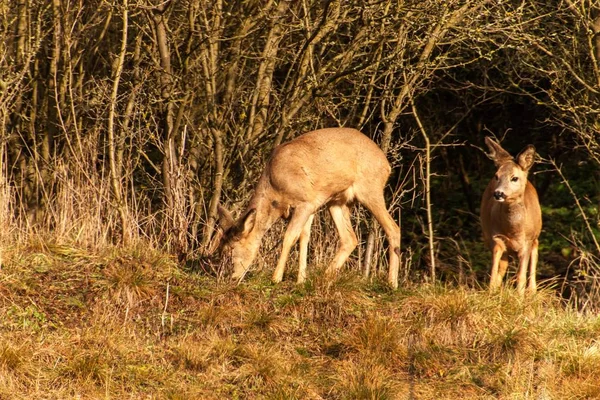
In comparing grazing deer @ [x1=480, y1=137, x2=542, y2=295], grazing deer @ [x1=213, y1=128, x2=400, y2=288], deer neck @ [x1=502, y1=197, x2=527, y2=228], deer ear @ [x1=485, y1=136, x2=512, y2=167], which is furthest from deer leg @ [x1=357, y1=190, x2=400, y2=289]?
deer ear @ [x1=485, y1=136, x2=512, y2=167]

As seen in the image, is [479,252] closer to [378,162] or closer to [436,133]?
[436,133]

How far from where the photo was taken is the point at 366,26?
11172 mm

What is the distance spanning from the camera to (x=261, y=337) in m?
8.06

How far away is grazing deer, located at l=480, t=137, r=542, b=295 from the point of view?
1015cm

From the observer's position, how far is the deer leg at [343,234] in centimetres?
1000

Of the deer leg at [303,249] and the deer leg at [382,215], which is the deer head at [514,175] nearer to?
the deer leg at [382,215]

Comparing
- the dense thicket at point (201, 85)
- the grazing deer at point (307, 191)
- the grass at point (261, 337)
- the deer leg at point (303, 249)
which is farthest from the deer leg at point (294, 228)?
the dense thicket at point (201, 85)

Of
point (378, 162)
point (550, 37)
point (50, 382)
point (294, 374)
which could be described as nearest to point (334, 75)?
point (378, 162)

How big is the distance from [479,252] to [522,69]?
181 inches

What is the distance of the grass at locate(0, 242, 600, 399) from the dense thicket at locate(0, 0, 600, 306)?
117cm

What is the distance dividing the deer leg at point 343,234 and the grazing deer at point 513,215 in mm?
1363

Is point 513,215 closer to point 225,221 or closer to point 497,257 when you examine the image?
point 497,257

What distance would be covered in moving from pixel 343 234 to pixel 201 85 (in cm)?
270

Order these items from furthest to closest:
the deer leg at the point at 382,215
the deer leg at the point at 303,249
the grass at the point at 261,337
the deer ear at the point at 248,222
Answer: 1. the deer leg at the point at 382,215
2. the deer ear at the point at 248,222
3. the deer leg at the point at 303,249
4. the grass at the point at 261,337
